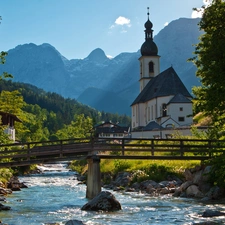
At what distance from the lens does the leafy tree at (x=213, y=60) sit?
21547mm

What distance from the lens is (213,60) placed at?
72.5ft

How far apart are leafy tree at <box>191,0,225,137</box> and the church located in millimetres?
37796

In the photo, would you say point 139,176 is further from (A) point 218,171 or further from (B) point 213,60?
(B) point 213,60

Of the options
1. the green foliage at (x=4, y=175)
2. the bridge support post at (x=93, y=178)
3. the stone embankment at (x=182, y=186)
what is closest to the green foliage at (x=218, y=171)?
the stone embankment at (x=182, y=186)

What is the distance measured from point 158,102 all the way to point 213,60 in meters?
64.2

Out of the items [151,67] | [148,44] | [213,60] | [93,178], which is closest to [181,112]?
[151,67]

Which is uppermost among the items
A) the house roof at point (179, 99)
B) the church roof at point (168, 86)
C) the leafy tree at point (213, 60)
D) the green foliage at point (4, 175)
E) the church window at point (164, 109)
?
the church roof at point (168, 86)

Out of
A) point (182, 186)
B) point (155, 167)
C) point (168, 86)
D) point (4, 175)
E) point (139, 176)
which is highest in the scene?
point (168, 86)

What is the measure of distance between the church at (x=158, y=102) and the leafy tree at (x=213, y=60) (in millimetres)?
→ 37796

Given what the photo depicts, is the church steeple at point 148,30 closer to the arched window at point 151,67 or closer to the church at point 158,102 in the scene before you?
the church at point 158,102

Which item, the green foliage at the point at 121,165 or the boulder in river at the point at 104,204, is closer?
the boulder in river at the point at 104,204

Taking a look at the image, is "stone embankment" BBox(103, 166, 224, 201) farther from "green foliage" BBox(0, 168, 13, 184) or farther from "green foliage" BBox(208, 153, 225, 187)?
"green foliage" BBox(0, 168, 13, 184)

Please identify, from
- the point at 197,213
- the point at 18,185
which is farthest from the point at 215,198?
the point at 18,185

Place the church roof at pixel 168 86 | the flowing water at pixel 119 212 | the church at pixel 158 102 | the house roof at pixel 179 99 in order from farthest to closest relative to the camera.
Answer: the church roof at pixel 168 86 < the house roof at pixel 179 99 < the church at pixel 158 102 < the flowing water at pixel 119 212
